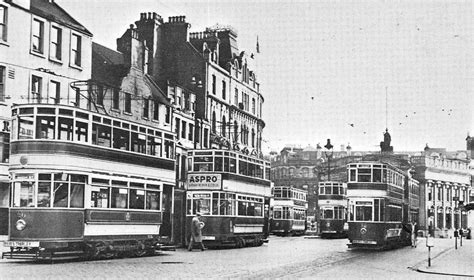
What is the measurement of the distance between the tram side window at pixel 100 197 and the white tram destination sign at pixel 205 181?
9.58 metres

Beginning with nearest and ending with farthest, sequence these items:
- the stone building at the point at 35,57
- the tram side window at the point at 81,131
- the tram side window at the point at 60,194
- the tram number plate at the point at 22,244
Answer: the tram number plate at the point at 22,244 < the tram side window at the point at 60,194 < the tram side window at the point at 81,131 < the stone building at the point at 35,57

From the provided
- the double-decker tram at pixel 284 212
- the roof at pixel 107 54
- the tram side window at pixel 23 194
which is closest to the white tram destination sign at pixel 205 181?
the roof at pixel 107 54

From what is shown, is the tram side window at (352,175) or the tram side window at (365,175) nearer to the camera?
the tram side window at (365,175)

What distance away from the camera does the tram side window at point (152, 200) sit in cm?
2645

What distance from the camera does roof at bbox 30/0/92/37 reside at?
33.5m

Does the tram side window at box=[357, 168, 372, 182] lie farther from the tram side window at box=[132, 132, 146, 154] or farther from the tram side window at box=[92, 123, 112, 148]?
the tram side window at box=[92, 123, 112, 148]

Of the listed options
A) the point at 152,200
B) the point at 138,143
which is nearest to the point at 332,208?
the point at 152,200

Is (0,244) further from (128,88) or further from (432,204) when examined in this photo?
(432,204)

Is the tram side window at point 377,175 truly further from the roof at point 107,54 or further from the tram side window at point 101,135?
the roof at point 107,54

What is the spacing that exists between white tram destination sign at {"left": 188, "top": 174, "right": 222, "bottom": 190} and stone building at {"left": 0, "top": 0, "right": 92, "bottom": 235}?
6.53m

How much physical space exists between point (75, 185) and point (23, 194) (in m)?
1.60

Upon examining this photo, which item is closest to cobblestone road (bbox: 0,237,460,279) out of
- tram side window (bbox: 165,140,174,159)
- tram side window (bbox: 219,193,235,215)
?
tram side window (bbox: 165,140,174,159)

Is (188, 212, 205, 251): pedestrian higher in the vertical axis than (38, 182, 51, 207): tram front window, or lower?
lower

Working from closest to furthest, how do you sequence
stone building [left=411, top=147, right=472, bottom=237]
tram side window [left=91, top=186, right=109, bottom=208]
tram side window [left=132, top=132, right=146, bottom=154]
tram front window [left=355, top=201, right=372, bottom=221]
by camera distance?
tram side window [left=91, top=186, right=109, bottom=208]
tram side window [left=132, top=132, right=146, bottom=154]
tram front window [left=355, top=201, right=372, bottom=221]
stone building [left=411, top=147, right=472, bottom=237]
